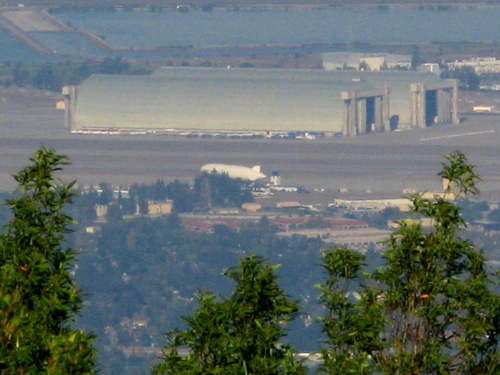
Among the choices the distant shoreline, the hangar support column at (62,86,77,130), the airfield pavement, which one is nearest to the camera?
the airfield pavement

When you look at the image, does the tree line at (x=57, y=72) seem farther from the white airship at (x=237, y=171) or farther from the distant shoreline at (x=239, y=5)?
the white airship at (x=237, y=171)

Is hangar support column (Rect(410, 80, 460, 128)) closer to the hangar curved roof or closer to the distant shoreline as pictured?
the hangar curved roof

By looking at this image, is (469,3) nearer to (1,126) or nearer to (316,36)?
(316,36)

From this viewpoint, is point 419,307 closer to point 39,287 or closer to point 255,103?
point 39,287

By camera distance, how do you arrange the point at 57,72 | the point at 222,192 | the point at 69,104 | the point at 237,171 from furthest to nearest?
1. the point at 57,72
2. the point at 69,104
3. the point at 237,171
4. the point at 222,192

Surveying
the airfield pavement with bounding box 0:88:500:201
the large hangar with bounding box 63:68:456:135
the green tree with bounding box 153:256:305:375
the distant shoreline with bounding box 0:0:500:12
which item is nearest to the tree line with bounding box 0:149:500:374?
the green tree with bounding box 153:256:305:375

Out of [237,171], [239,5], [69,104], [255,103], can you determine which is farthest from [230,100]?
[239,5]

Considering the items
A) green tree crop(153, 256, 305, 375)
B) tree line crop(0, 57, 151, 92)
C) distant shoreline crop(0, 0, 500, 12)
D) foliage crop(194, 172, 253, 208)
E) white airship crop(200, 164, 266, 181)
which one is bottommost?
foliage crop(194, 172, 253, 208)
